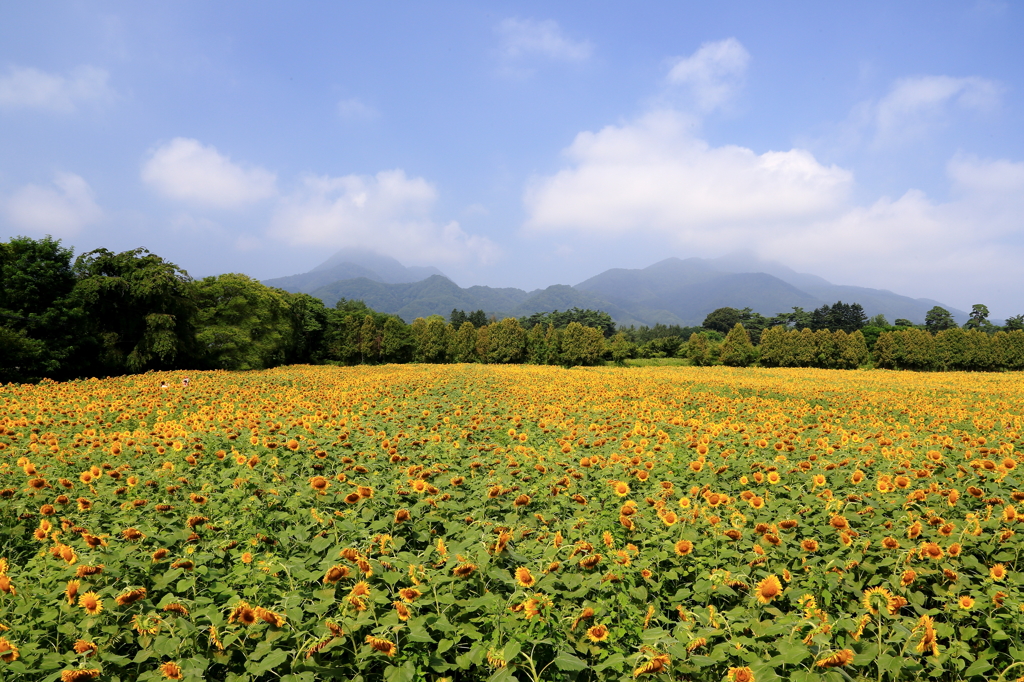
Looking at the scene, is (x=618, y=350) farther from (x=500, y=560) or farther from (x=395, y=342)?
(x=500, y=560)

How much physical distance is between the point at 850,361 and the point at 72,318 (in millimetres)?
59661

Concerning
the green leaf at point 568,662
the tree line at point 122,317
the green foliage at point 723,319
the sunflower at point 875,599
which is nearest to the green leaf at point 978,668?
the sunflower at point 875,599

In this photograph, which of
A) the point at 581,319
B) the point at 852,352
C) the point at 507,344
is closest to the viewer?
the point at 852,352

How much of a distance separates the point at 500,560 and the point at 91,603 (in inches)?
97.7

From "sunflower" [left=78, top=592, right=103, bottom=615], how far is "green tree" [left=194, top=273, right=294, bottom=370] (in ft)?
102

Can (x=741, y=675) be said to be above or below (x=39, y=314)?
below

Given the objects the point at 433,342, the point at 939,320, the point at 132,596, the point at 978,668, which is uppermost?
the point at 939,320

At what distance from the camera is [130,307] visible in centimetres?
2341

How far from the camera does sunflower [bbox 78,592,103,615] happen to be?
8.62 ft

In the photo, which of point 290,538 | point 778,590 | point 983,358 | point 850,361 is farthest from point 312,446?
point 983,358

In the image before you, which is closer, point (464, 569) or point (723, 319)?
point (464, 569)

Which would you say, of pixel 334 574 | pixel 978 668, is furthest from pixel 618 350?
pixel 334 574

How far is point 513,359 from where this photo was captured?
159 feet

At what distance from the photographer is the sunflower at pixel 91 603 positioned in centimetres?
263
